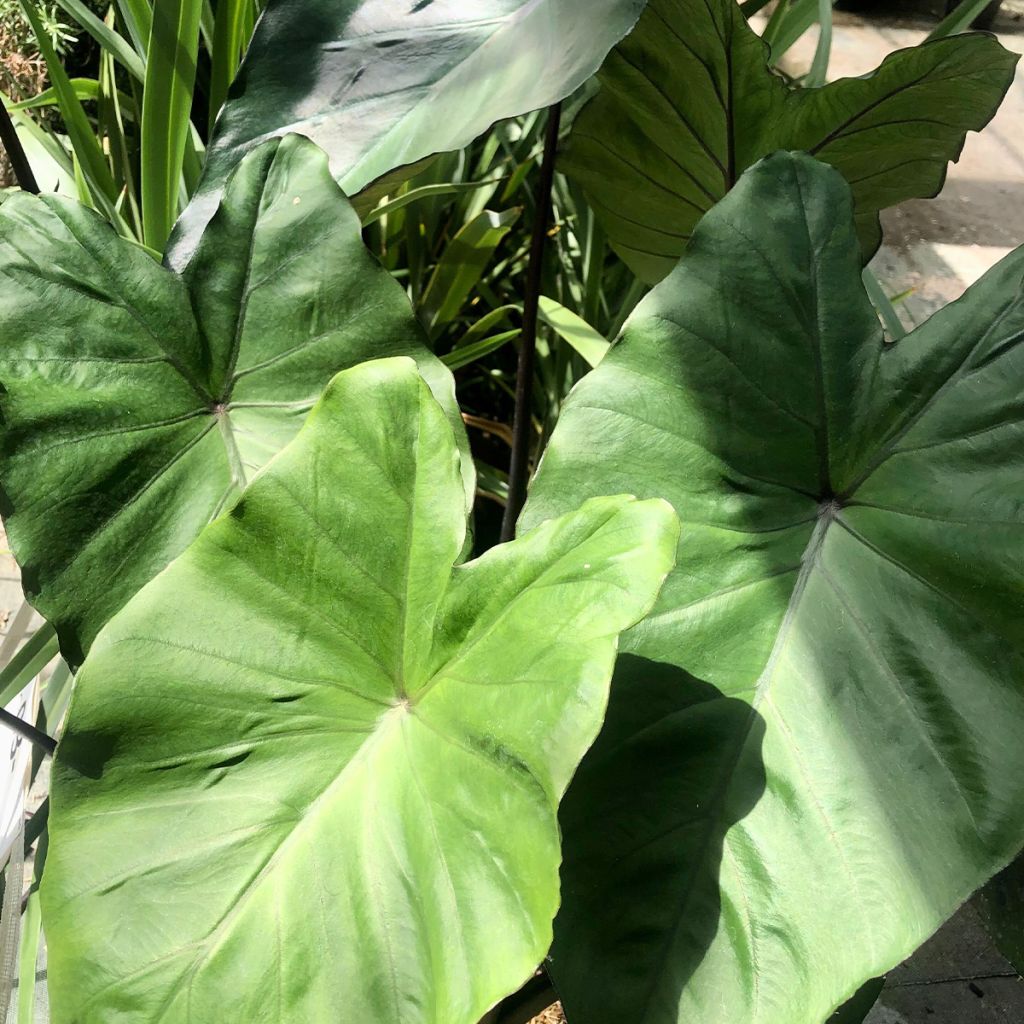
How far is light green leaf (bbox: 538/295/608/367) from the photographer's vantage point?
118 cm

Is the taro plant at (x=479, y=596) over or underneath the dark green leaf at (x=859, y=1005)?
over

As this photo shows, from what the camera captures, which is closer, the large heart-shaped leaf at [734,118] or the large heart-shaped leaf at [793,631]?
the large heart-shaped leaf at [793,631]

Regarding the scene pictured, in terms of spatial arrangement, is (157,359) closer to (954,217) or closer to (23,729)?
(23,729)

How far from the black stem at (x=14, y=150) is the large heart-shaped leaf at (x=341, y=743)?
0.43 meters

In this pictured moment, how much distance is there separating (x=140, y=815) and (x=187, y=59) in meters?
0.83

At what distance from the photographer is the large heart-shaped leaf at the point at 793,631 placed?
19.0 inches

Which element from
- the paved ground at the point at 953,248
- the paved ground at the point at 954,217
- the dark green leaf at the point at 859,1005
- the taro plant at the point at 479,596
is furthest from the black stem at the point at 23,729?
the paved ground at the point at 954,217

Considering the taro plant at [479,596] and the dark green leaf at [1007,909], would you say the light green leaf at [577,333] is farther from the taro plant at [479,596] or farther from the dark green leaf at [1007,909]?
the dark green leaf at [1007,909]

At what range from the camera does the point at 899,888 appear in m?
0.48

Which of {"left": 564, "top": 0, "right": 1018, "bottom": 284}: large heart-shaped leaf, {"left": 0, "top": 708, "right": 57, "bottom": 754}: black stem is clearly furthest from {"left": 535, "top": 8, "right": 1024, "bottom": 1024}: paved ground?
{"left": 0, "top": 708, "right": 57, "bottom": 754}: black stem

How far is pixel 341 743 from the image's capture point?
524 millimetres

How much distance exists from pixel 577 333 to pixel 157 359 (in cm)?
64

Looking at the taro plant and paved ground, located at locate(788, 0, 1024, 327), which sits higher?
the taro plant

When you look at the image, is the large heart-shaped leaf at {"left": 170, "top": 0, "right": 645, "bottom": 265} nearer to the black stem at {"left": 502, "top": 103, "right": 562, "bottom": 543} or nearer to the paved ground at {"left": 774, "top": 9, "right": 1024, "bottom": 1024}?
the black stem at {"left": 502, "top": 103, "right": 562, "bottom": 543}
